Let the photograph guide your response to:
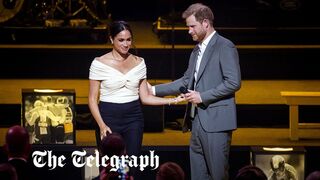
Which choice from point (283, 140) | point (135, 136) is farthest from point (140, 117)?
point (283, 140)

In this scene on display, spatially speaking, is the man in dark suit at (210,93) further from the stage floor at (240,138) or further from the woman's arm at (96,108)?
the stage floor at (240,138)

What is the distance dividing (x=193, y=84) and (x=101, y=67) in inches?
24.6

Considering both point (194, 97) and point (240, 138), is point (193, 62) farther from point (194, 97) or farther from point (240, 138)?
point (240, 138)

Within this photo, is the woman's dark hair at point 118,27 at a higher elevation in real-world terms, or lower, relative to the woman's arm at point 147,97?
higher

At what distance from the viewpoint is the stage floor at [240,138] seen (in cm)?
741

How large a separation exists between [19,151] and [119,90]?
1.72 metres

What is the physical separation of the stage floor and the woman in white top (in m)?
1.67

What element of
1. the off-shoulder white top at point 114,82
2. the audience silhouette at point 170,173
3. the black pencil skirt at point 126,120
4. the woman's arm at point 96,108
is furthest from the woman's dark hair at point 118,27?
the audience silhouette at point 170,173

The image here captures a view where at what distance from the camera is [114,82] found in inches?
219

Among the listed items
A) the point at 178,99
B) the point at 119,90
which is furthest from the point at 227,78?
the point at 119,90

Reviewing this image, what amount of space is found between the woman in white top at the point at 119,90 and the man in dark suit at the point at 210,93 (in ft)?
1.16

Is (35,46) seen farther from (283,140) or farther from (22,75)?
(283,140)

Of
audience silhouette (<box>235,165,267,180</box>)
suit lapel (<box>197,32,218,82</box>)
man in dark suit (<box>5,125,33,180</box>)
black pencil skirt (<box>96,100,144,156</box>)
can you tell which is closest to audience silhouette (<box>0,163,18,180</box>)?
man in dark suit (<box>5,125,33,180</box>)

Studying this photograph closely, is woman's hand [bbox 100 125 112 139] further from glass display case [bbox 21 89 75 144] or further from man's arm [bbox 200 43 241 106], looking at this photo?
glass display case [bbox 21 89 75 144]
